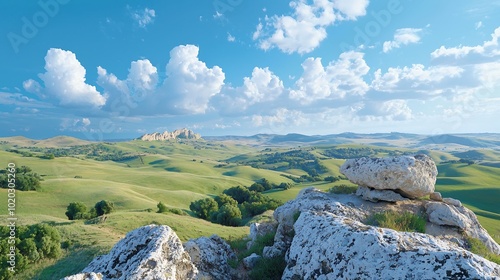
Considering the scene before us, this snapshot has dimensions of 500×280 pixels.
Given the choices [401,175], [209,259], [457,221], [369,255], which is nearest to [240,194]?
[401,175]

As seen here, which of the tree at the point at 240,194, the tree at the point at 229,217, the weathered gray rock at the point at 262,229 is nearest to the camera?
the weathered gray rock at the point at 262,229

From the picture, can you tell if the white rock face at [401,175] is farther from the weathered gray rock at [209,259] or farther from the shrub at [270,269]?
the weathered gray rock at [209,259]

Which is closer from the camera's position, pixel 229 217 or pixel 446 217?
pixel 446 217

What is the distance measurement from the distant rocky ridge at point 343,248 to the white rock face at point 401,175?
0.07 meters

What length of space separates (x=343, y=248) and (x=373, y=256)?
1.01 metres

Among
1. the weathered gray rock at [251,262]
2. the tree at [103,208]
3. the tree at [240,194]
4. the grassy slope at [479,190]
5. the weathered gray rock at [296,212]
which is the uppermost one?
the weathered gray rock at [296,212]

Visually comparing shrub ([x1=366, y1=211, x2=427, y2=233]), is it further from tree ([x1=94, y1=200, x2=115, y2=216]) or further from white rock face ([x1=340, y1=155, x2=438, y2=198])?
tree ([x1=94, y1=200, x2=115, y2=216])

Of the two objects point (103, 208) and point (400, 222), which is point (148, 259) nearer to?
point (400, 222)

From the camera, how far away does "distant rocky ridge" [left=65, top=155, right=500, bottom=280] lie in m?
7.11

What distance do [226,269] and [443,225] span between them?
13779 mm

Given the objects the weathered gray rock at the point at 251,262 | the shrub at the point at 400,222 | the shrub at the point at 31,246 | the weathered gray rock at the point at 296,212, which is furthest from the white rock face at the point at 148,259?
the shrub at the point at 31,246

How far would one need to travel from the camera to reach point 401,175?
19891mm

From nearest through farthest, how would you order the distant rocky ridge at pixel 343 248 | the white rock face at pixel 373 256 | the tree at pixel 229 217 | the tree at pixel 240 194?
the white rock face at pixel 373 256 < the distant rocky ridge at pixel 343 248 < the tree at pixel 229 217 < the tree at pixel 240 194

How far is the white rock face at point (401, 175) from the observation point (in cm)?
2005
